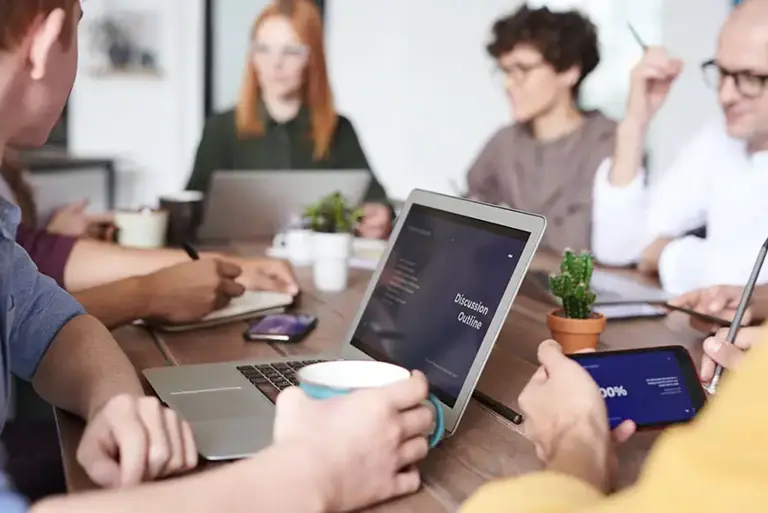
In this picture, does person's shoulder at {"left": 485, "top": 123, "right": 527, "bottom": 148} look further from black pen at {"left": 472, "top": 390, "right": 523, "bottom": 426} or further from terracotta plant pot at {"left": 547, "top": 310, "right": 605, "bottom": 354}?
black pen at {"left": 472, "top": 390, "right": 523, "bottom": 426}

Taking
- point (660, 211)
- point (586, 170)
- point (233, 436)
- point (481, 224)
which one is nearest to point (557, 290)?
point (481, 224)

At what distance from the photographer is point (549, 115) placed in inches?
105

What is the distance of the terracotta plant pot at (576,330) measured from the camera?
1052 millimetres

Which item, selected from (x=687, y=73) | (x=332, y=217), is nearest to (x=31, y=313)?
(x=332, y=217)

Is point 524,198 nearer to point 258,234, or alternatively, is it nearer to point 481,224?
point 258,234

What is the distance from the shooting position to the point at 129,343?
118cm

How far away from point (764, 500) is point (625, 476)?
35 centimetres

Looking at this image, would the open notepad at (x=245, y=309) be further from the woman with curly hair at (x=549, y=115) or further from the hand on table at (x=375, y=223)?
the woman with curly hair at (x=549, y=115)

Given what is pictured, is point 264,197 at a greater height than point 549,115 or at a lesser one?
lesser

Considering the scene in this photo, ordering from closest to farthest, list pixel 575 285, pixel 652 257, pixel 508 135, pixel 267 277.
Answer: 1. pixel 575 285
2. pixel 267 277
3. pixel 652 257
4. pixel 508 135

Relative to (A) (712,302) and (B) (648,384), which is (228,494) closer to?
(B) (648,384)

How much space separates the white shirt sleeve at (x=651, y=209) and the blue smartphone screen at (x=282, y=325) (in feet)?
3.07

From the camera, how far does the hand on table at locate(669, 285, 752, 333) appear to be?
4.26 ft

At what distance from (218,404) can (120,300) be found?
1.37 ft
